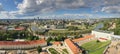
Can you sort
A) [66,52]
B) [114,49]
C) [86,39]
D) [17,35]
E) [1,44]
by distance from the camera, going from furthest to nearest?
1. [17,35]
2. [86,39]
3. [1,44]
4. [66,52]
5. [114,49]

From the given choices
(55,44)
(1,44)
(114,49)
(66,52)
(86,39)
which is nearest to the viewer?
(114,49)

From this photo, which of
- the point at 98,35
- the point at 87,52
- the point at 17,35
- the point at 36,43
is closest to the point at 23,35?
the point at 17,35

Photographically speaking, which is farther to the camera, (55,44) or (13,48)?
(55,44)

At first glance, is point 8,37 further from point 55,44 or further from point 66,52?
point 66,52

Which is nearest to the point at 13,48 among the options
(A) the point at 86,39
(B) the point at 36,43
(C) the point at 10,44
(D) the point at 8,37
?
(C) the point at 10,44

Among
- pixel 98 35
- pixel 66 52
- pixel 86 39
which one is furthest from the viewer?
pixel 98 35

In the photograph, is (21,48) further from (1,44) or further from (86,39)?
(86,39)

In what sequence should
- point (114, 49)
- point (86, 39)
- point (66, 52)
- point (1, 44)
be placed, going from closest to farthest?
point (114, 49)
point (66, 52)
point (1, 44)
point (86, 39)

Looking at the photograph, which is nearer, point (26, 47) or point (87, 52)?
point (87, 52)

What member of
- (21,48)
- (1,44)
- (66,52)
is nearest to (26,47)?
(21,48)
